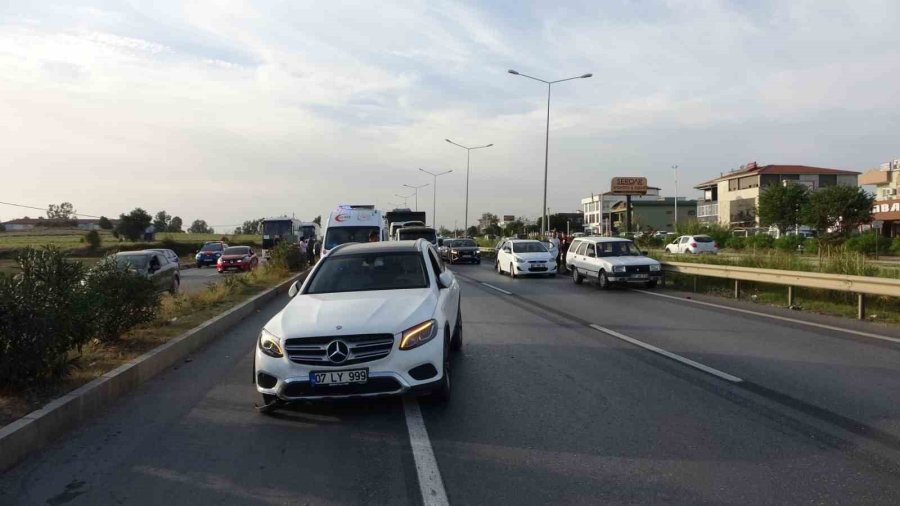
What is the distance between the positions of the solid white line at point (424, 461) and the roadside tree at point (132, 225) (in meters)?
72.7

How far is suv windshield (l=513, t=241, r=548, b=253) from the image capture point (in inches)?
1079

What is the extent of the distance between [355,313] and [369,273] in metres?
1.52

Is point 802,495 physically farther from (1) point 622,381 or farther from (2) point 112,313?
(2) point 112,313

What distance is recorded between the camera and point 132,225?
7112 cm

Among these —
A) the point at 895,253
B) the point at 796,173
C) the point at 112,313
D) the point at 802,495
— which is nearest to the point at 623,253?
the point at 112,313

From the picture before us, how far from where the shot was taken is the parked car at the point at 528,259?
1025 inches

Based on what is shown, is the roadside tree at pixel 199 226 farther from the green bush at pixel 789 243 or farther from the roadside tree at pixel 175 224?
the green bush at pixel 789 243

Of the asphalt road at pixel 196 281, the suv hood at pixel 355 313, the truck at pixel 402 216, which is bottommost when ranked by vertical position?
the asphalt road at pixel 196 281

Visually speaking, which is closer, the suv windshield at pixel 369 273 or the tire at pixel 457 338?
the suv windshield at pixel 369 273

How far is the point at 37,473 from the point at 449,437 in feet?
10.1

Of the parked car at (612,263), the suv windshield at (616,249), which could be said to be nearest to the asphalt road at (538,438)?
the parked car at (612,263)

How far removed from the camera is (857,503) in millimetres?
4012

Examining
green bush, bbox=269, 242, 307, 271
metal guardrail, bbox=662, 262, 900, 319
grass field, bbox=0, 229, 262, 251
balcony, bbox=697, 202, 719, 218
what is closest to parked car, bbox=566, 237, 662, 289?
metal guardrail, bbox=662, 262, 900, 319

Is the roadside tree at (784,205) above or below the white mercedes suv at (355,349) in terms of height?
above
